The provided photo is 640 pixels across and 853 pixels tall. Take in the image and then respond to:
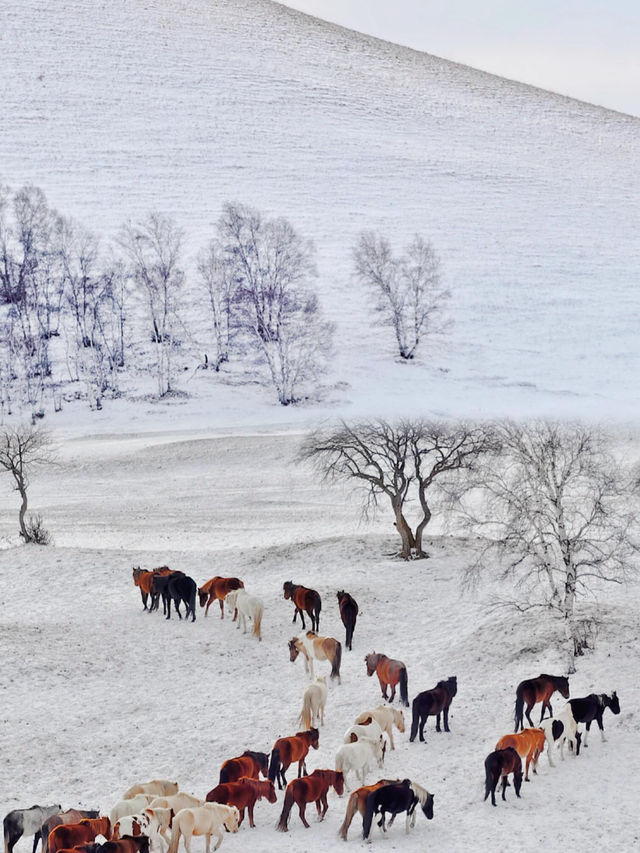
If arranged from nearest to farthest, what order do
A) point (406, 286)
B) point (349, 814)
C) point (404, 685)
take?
point (349, 814)
point (404, 685)
point (406, 286)

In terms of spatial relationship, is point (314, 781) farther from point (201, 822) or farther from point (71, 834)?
point (71, 834)

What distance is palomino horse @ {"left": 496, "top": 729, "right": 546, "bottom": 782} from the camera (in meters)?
16.3

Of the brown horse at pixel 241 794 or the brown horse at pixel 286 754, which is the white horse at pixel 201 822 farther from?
the brown horse at pixel 286 754

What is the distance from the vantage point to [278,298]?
33.3 m

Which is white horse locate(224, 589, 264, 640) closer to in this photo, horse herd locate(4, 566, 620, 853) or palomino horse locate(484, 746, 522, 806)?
horse herd locate(4, 566, 620, 853)

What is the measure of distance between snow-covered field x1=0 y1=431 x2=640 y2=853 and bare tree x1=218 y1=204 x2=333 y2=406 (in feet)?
20.6

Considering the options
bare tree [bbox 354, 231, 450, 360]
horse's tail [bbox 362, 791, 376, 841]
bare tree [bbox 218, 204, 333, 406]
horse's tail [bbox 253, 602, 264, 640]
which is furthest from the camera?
bare tree [bbox 354, 231, 450, 360]

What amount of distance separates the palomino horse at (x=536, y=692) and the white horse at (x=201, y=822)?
251 inches

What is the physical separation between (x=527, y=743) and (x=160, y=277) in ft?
74.0

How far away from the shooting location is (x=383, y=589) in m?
28.1

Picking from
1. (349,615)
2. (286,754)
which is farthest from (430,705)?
(349,615)

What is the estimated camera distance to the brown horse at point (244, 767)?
15.8m

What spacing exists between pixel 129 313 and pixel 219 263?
13.4ft

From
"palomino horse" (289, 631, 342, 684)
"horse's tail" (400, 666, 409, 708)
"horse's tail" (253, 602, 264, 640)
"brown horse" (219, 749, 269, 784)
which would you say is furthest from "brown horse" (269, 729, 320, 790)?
"horse's tail" (253, 602, 264, 640)
